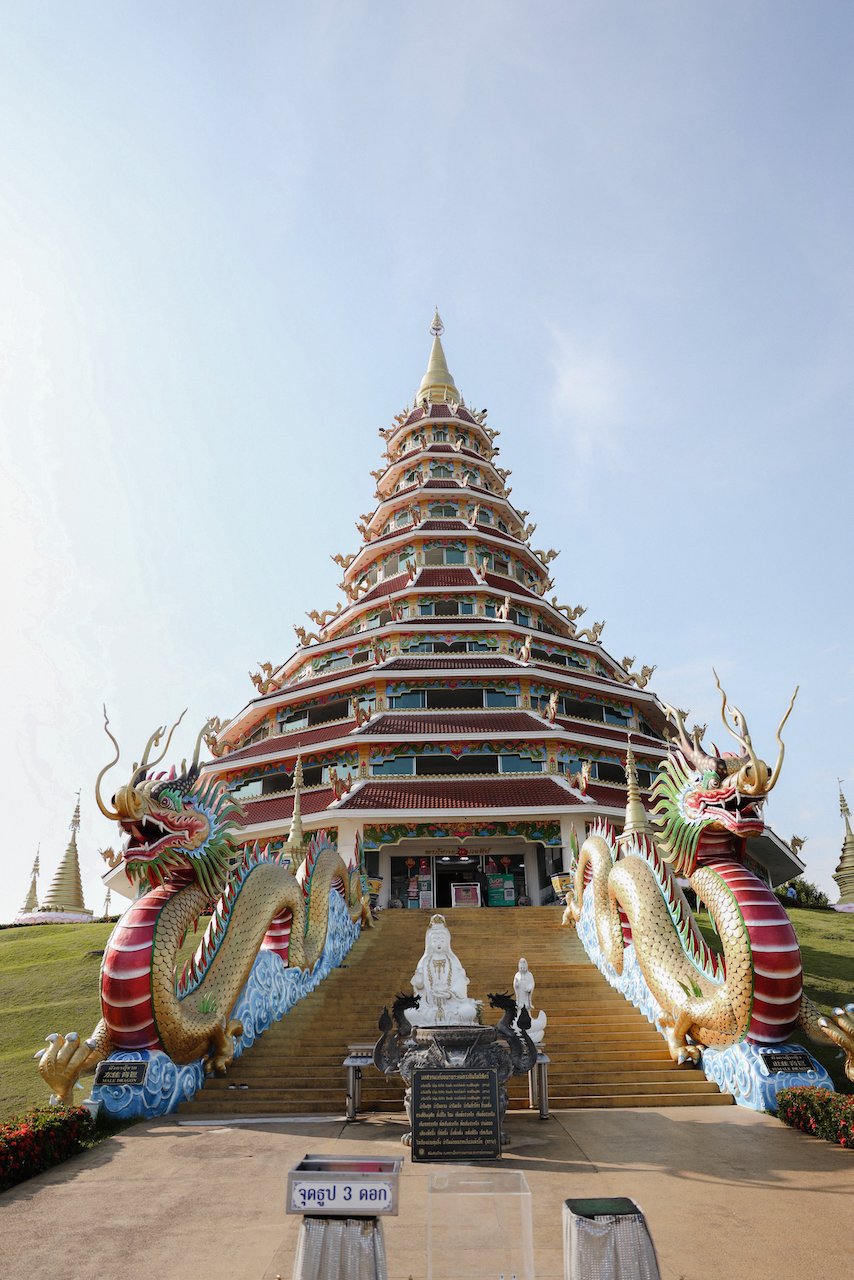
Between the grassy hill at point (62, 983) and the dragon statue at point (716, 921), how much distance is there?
5.82ft

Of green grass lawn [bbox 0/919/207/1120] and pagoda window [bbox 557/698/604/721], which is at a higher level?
pagoda window [bbox 557/698/604/721]

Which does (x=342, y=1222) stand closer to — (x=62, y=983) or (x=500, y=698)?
(x=62, y=983)

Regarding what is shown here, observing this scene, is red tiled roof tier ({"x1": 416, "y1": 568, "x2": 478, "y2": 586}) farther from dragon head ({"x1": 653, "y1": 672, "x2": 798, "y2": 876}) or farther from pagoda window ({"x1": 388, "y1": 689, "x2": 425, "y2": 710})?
dragon head ({"x1": 653, "y1": 672, "x2": 798, "y2": 876})

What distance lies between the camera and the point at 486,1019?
1155cm

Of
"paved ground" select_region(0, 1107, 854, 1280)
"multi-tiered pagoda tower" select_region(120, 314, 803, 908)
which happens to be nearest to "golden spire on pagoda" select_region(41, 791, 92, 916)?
"multi-tiered pagoda tower" select_region(120, 314, 803, 908)

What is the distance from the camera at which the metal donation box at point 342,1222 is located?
11.2 ft

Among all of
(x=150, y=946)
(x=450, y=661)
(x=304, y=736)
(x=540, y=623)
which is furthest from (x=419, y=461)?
(x=150, y=946)

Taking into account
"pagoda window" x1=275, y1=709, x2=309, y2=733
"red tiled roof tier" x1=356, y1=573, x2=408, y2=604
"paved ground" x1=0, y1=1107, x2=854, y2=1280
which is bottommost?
"paved ground" x1=0, y1=1107, x2=854, y2=1280

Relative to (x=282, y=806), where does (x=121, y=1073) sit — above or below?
below

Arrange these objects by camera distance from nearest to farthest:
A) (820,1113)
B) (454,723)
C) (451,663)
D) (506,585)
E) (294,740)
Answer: (820,1113), (454,723), (294,740), (451,663), (506,585)

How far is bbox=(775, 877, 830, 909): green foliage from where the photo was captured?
82.7 ft

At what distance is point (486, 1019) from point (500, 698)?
1389cm

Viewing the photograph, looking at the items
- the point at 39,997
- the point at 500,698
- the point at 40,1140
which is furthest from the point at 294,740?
the point at 40,1140

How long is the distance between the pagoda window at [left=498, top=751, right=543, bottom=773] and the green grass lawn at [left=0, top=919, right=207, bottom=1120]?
8823 mm
